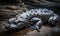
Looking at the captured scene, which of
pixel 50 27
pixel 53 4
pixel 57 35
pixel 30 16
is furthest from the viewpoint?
pixel 53 4

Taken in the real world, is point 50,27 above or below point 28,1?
below

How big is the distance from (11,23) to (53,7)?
1574 mm

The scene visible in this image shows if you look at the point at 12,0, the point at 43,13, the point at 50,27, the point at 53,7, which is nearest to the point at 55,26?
the point at 50,27

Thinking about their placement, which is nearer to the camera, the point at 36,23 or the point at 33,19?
the point at 36,23

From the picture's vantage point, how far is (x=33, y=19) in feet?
12.2

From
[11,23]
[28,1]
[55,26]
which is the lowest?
[55,26]

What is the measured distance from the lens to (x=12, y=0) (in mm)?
4273

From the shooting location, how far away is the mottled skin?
3270mm

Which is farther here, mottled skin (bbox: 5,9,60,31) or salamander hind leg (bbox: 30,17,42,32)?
salamander hind leg (bbox: 30,17,42,32)

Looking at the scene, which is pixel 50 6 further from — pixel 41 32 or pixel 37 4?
pixel 41 32

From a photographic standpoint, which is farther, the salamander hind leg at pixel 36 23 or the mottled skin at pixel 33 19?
the salamander hind leg at pixel 36 23

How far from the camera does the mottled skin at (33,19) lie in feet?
10.7

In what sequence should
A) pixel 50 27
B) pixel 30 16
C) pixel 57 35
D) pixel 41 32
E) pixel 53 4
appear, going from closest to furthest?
pixel 57 35 < pixel 41 32 < pixel 50 27 < pixel 30 16 < pixel 53 4

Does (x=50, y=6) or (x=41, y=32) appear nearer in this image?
(x=41, y=32)
